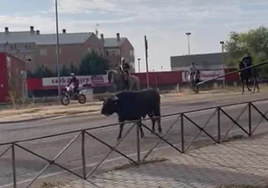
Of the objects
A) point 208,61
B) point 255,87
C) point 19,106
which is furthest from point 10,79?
point 208,61

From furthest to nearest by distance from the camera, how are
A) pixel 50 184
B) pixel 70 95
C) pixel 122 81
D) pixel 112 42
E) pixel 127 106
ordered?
pixel 112 42, pixel 70 95, pixel 122 81, pixel 127 106, pixel 50 184

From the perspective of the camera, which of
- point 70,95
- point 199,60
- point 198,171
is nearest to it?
point 198,171

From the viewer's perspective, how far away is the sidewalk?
972 cm

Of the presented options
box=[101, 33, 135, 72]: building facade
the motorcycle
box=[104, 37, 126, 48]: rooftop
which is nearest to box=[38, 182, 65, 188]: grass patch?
the motorcycle

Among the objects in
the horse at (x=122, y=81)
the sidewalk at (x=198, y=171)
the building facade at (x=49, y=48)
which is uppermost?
the building facade at (x=49, y=48)

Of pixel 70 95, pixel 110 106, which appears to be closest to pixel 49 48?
pixel 70 95

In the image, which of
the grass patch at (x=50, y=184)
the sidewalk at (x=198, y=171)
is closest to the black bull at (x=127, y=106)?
the sidewalk at (x=198, y=171)

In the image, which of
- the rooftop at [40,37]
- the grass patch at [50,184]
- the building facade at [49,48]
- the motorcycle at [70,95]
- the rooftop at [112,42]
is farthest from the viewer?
the rooftop at [112,42]

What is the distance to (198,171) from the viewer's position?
10695mm

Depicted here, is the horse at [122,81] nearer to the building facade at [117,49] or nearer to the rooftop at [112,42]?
the building facade at [117,49]

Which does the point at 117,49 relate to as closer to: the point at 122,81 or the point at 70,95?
the point at 70,95

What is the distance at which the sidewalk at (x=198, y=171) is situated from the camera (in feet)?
31.9

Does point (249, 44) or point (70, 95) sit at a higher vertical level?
point (249, 44)

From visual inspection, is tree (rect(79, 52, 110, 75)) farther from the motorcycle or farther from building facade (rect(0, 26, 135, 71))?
the motorcycle
